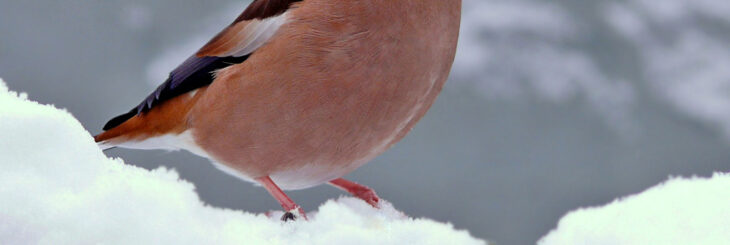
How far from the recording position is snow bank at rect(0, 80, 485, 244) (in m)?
0.87

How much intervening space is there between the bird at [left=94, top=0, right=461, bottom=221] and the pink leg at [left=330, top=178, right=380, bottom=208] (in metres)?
0.24

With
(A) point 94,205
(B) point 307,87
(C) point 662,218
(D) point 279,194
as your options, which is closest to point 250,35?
(B) point 307,87

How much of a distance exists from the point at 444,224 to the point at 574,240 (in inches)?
8.9

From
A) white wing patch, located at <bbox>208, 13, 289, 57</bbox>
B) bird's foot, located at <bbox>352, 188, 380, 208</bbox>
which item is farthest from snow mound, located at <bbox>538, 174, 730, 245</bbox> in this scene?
white wing patch, located at <bbox>208, 13, 289, 57</bbox>

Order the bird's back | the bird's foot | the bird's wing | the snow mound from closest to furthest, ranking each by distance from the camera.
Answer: the snow mound
the bird's back
the bird's wing
the bird's foot

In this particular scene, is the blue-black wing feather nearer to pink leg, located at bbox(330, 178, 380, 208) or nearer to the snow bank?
the snow bank

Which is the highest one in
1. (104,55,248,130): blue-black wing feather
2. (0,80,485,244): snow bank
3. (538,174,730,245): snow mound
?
(104,55,248,130): blue-black wing feather

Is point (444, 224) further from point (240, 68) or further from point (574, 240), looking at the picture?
point (240, 68)

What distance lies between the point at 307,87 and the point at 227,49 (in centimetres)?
25

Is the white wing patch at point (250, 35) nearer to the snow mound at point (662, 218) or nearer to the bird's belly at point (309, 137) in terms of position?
the bird's belly at point (309, 137)

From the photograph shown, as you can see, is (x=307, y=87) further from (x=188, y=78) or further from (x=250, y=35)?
(x=188, y=78)

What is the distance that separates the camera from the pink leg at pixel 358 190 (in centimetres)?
176

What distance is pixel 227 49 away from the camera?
1.51m

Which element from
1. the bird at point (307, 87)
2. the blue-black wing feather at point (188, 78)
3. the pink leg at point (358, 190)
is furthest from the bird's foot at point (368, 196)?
the blue-black wing feather at point (188, 78)
